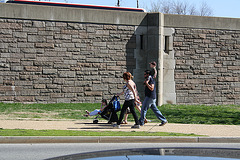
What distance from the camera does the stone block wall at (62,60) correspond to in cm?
1752

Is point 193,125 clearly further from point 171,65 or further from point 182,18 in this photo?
point 182,18

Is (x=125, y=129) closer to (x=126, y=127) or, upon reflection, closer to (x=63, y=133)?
(x=126, y=127)

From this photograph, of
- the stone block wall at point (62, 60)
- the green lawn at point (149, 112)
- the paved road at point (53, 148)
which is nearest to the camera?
the paved road at point (53, 148)

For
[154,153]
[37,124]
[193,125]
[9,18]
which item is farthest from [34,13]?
[154,153]

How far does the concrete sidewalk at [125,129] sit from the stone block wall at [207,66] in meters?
6.69

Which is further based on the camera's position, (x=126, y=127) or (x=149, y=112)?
(x=149, y=112)

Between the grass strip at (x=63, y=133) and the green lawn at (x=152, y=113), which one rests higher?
the grass strip at (x=63, y=133)

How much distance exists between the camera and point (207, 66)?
20.2m

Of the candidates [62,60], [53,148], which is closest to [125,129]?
[53,148]

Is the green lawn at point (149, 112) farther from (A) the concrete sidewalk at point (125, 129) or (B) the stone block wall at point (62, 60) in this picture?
(A) the concrete sidewalk at point (125, 129)

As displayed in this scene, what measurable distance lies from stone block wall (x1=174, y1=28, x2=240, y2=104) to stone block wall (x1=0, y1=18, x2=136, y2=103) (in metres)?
2.52

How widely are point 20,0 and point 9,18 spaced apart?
4.59 feet

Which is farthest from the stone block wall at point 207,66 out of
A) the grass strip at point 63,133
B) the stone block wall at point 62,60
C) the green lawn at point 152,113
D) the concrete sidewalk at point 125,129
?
the grass strip at point 63,133

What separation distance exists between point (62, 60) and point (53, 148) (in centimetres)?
922
